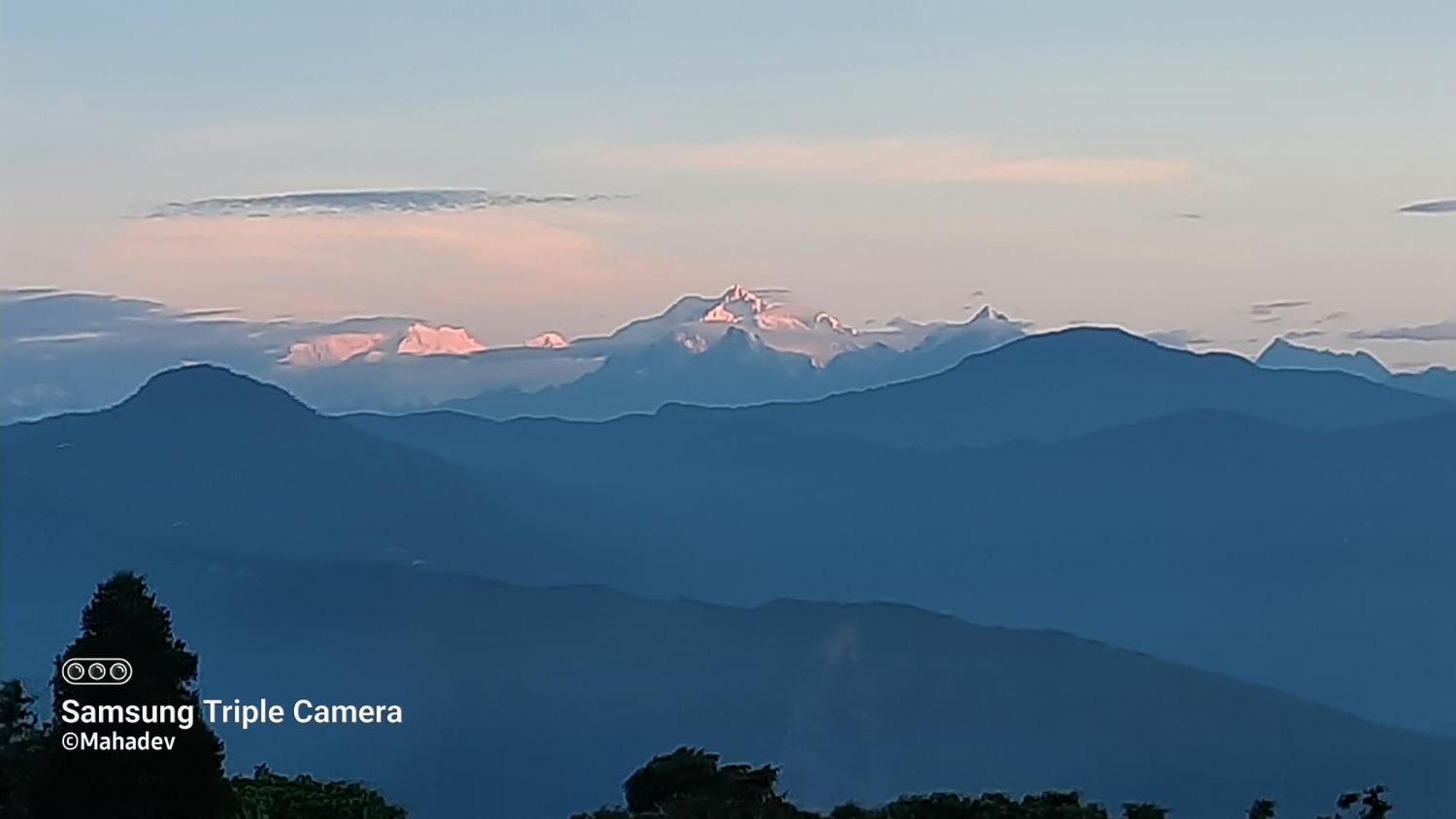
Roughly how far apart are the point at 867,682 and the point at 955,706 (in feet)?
27.1

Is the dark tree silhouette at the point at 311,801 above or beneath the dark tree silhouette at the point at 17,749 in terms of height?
beneath

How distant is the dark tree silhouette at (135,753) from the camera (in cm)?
1967

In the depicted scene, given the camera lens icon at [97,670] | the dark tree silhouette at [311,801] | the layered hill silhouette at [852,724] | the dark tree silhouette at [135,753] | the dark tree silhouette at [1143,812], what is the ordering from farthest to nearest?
1. the layered hill silhouette at [852,724]
2. the dark tree silhouette at [311,801]
3. the dark tree silhouette at [1143,812]
4. the camera lens icon at [97,670]
5. the dark tree silhouette at [135,753]

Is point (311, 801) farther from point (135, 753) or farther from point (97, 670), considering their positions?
point (97, 670)

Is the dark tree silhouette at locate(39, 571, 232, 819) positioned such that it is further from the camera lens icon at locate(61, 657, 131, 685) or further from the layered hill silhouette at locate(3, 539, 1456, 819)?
the layered hill silhouette at locate(3, 539, 1456, 819)

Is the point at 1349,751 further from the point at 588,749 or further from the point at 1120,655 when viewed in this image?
the point at 588,749

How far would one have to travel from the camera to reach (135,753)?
64.6 feet

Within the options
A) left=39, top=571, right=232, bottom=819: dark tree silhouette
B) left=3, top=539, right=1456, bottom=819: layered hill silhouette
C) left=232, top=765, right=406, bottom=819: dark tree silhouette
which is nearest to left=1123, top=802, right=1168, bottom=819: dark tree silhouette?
left=232, top=765, right=406, bottom=819: dark tree silhouette

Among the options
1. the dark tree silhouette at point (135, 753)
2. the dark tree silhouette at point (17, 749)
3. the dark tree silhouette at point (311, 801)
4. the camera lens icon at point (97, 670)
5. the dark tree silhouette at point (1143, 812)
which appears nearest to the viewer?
the dark tree silhouette at point (135, 753)

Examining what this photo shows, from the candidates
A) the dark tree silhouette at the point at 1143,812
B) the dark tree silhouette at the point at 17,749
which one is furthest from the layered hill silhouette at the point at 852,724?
the dark tree silhouette at the point at 1143,812

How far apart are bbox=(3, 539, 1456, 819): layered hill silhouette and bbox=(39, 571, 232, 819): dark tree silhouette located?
104 meters

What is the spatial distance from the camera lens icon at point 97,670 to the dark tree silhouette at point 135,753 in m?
0.05

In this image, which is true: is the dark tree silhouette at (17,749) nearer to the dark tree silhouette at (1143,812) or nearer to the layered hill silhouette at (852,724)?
the dark tree silhouette at (1143,812)

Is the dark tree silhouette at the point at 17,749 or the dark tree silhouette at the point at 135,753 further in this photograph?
the dark tree silhouette at the point at 17,749
